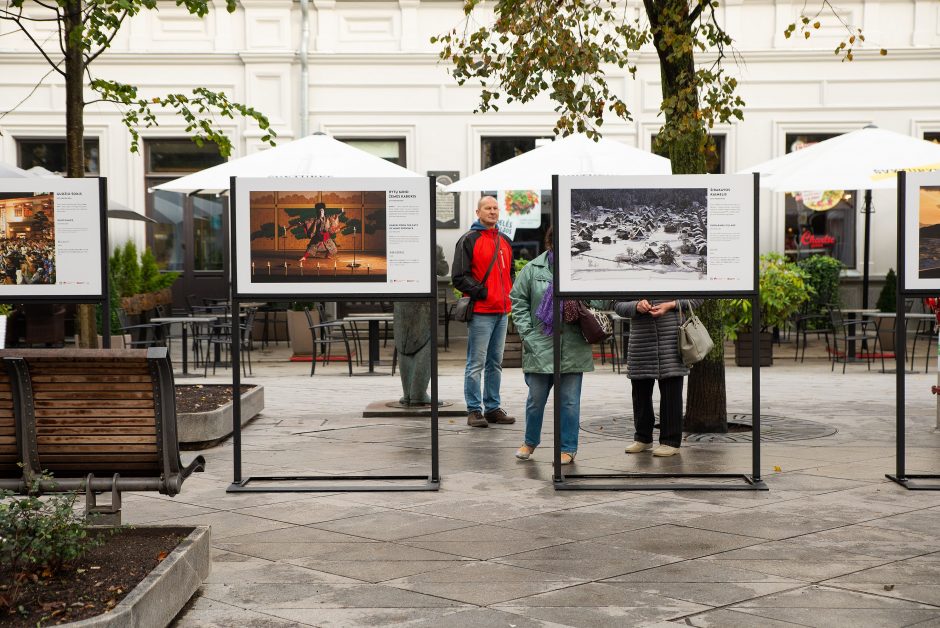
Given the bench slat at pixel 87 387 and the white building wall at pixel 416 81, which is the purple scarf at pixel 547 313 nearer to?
the bench slat at pixel 87 387

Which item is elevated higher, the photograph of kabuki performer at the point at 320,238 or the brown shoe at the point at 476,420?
the photograph of kabuki performer at the point at 320,238

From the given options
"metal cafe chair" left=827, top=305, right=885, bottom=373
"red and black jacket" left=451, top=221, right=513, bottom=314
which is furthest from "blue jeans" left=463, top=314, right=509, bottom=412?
"metal cafe chair" left=827, top=305, right=885, bottom=373

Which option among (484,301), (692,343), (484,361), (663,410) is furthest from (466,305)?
(692,343)

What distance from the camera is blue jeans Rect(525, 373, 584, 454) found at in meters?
8.27

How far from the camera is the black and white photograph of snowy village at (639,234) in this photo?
24.6ft

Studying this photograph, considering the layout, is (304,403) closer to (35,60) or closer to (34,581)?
(34,581)

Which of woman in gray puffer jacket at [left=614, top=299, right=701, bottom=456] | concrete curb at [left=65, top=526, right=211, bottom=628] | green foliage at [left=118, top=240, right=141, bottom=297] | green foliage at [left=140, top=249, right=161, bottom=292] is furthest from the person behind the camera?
green foliage at [left=140, top=249, right=161, bottom=292]

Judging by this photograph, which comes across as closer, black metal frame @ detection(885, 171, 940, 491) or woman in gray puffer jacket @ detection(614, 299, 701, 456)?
black metal frame @ detection(885, 171, 940, 491)

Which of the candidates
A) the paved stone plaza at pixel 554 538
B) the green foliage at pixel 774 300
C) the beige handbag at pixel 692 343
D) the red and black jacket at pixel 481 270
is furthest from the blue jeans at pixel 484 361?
the green foliage at pixel 774 300

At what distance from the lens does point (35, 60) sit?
20.4 m

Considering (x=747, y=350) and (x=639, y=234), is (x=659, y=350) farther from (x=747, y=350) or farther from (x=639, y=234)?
(x=747, y=350)

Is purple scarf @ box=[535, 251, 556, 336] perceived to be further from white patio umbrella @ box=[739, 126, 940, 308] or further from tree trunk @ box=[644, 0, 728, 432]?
white patio umbrella @ box=[739, 126, 940, 308]

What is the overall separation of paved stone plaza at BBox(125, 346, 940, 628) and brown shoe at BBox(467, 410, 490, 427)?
0.49 ft

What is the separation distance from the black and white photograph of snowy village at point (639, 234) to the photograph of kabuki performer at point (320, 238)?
1.28 metres
